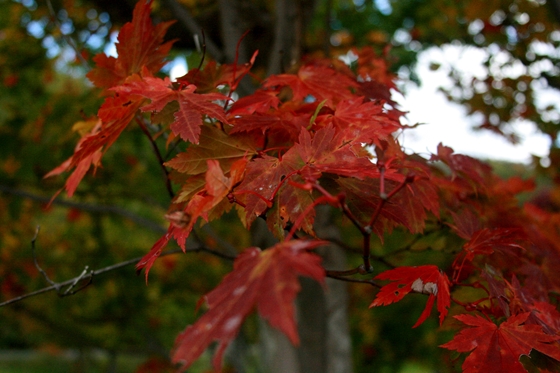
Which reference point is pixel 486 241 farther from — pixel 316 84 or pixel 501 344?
pixel 316 84

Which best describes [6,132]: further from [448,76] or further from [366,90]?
[448,76]

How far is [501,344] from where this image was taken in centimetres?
93

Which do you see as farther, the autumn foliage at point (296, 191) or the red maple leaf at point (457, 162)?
the red maple leaf at point (457, 162)

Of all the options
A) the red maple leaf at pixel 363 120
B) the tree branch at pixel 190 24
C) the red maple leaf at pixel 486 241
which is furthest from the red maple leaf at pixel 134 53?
the red maple leaf at pixel 486 241

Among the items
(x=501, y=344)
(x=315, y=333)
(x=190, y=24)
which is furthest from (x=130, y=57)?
(x=315, y=333)

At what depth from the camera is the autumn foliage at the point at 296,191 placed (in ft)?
2.16

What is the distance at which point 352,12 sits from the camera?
4.54 m

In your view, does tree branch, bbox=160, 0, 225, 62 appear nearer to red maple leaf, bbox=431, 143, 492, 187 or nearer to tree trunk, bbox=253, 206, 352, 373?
tree trunk, bbox=253, 206, 352, 373

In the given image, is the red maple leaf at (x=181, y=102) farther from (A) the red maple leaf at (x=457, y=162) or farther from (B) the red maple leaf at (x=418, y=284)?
(A) the red maple leaf at (x=457, y=162)

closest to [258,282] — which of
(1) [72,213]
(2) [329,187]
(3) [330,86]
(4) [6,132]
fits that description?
(2) [329,187]

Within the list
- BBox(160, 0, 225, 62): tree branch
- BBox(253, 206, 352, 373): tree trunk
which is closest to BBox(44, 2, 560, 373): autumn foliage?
BBox(160, 0, 225, 62): tree branch

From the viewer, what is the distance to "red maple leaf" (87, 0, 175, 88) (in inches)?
47.7

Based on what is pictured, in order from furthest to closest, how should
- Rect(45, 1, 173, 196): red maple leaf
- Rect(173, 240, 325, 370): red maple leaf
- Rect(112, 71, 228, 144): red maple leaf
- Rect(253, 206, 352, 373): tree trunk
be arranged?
Rect(253, 206, 352, 373): tree trunk → Rect(45, 1, 173, 196): red maple leaf → Rect(112, 71, 228, 144): red maple leaf → Rect(173, 240, 325, 370): red maple leaf

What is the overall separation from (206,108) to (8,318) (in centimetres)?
616
